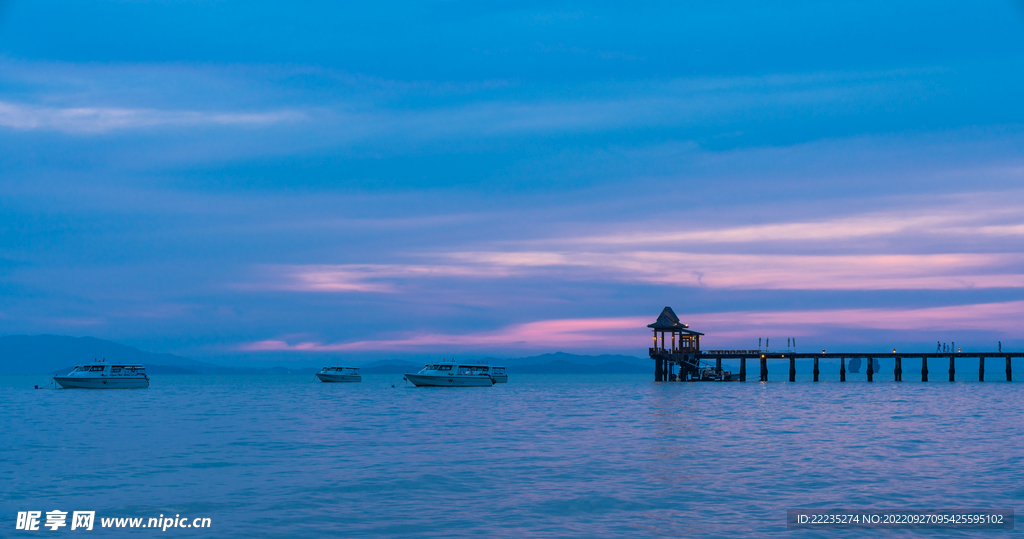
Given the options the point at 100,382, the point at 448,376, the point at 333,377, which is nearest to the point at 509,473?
the point at 448,376

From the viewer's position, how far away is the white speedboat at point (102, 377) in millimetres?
109188

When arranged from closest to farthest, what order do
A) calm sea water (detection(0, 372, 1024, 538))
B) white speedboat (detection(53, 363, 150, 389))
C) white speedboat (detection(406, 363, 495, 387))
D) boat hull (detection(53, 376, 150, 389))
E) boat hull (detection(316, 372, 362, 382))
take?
calm sea water (detection(0, 372, 1024, 538)) < boat hull (detection(53, 376, 150, 389)) < white speedboat (detection(53, 363, 150, 389)) < white speedboat (detection(406, 363, 495, 387)) < boat hull (detection(316, 372, 362, 382))

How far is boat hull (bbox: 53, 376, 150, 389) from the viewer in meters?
108

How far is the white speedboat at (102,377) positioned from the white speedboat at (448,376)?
4022 cm

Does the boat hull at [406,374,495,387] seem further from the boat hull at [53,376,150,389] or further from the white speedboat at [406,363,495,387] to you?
the boat hull at [53,376,150,389]

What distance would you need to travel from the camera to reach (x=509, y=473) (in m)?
29.1

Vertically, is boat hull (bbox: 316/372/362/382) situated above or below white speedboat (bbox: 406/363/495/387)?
below

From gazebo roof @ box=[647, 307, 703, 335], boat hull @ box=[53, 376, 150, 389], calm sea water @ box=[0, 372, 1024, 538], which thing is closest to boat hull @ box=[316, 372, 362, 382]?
boat hull @ box=[53, 376, 150, 389]

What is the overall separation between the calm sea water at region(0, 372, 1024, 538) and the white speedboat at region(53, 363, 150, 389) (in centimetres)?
6199

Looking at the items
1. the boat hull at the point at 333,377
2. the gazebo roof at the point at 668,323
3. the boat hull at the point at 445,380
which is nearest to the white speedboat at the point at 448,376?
the boat hull at the point at 445,380

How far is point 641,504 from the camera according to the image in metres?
23.2

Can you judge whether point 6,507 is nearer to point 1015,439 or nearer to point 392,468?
point 392,468

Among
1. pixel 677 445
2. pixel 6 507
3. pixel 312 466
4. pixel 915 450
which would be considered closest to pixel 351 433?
pixel 312 466

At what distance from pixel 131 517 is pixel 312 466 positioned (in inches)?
387
